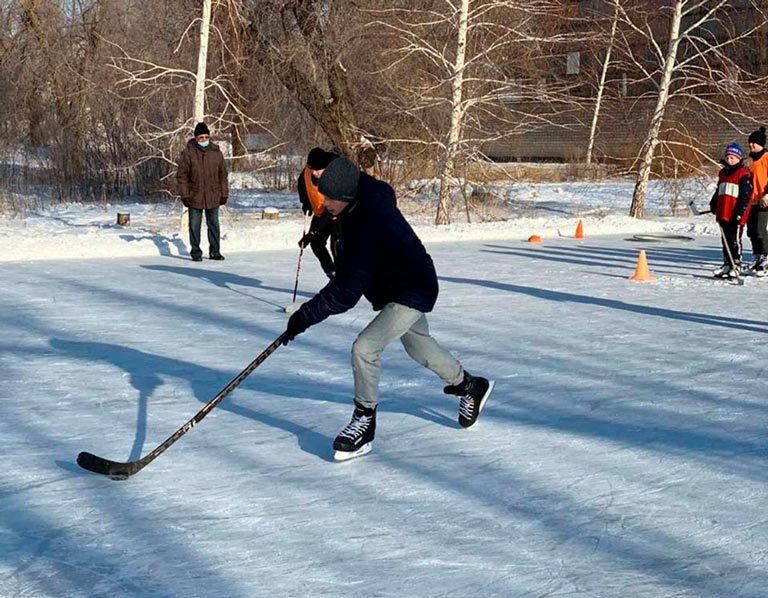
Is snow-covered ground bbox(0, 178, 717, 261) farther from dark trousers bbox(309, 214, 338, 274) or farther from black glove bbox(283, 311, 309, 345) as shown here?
black glove bbox(283, 311, 309, 345)

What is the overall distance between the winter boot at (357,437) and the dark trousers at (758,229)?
786 cm

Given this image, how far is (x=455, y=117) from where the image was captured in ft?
63.9

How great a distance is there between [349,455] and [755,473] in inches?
75.8

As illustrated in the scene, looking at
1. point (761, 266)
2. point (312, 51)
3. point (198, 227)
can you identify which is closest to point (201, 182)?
point (198, 227)

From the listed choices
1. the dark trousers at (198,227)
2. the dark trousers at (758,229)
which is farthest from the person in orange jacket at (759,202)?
the dark trousers at (198,227)

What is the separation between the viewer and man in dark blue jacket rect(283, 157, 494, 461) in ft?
15.5

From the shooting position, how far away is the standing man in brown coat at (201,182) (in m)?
13.0

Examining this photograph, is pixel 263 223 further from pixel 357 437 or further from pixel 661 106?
pixel 357 437

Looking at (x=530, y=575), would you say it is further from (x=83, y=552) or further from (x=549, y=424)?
(x=549, y=424)

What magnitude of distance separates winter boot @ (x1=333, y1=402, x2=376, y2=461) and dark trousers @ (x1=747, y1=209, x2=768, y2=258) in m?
7.86

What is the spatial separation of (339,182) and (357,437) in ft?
4.22

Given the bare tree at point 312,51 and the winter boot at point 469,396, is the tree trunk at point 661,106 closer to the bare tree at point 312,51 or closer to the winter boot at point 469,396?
the bare tree at point 312,51

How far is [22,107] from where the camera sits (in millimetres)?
24766

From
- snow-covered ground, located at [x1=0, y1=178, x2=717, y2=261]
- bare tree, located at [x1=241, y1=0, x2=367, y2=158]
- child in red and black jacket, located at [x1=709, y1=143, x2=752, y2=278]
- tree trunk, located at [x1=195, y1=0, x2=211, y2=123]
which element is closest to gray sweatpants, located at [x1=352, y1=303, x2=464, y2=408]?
child in red and black jacket, located at [x1=709, y1=143, x2=752, y2=278]
